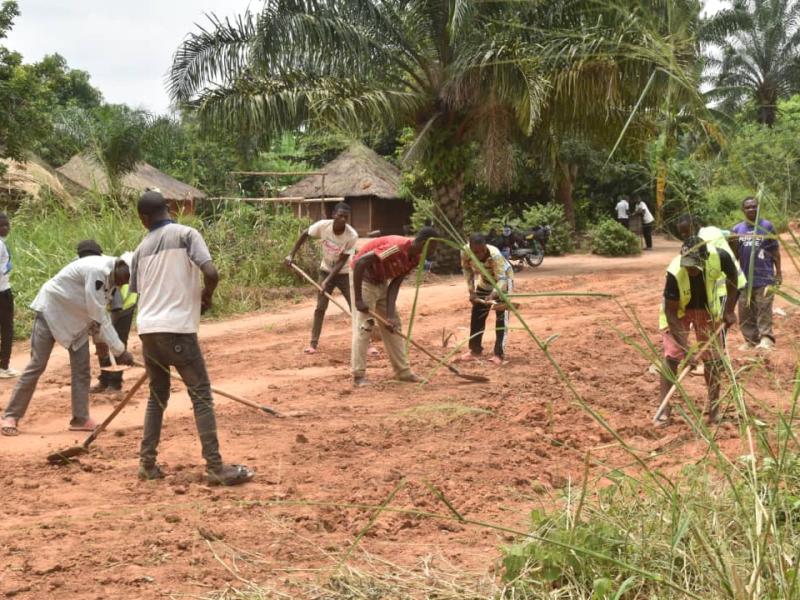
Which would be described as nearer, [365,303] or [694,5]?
[694,5]

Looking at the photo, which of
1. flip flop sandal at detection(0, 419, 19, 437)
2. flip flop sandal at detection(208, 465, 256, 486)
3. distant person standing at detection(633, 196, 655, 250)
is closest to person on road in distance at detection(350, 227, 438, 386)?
flip flop sandal at detection(208, 465, 256, 486)

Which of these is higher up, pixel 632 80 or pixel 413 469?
pixel 632 80

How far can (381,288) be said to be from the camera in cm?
826

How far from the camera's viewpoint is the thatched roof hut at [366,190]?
98.2 feet

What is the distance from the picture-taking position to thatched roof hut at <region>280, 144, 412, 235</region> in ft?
98.2

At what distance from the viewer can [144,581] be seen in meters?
4.09

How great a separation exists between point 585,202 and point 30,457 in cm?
2174

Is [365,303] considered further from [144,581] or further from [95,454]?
[144,581]

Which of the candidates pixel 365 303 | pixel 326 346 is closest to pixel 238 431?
pixel 365 303

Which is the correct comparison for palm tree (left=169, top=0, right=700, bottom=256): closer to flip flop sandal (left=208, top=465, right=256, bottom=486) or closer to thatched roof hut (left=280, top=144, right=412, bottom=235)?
flip flop sandal (left=208, top=465, right=256, bottom=486)

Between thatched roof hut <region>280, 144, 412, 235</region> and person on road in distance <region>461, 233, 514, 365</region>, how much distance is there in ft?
64.9

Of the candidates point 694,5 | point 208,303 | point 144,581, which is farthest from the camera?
point 208,303

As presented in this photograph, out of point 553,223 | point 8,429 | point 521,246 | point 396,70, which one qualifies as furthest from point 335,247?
point 553,223

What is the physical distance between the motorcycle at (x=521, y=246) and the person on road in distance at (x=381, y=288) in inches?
422
